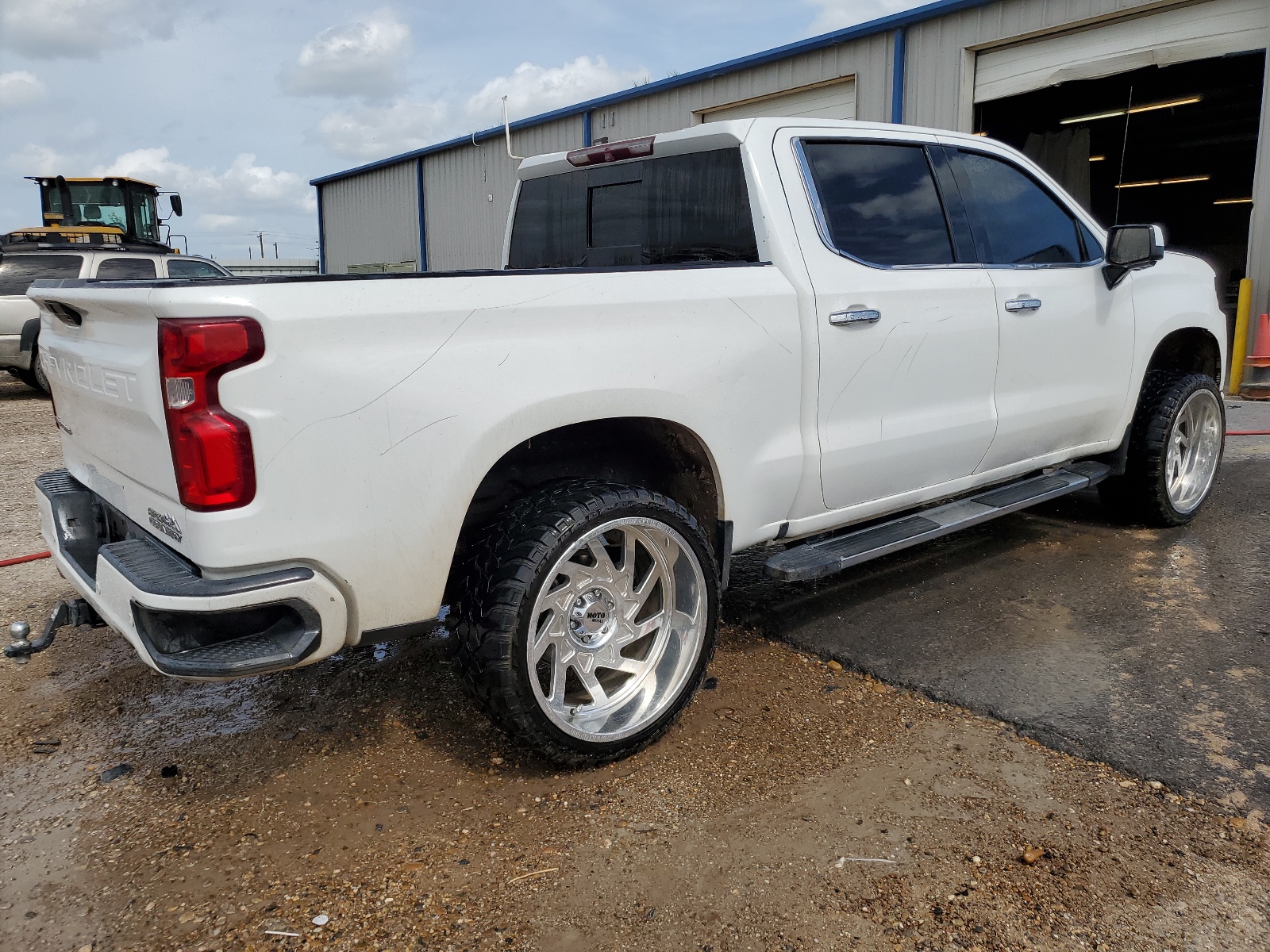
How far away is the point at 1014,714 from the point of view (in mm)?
3086

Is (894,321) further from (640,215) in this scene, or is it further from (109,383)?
(109,383)

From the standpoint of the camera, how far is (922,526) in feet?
12.1

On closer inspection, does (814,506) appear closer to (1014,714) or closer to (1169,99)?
(1014,714)

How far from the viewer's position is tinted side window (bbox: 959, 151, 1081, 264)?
3.96 metres

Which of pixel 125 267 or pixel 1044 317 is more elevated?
pixel 125 267

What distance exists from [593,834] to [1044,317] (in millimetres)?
2858

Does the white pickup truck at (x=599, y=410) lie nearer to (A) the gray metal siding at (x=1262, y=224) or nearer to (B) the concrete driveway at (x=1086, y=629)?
(B) the concrete driveway at (x=1086, y=629)

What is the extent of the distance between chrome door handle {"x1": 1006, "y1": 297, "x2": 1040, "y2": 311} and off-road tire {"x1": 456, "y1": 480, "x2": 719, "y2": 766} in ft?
6.26

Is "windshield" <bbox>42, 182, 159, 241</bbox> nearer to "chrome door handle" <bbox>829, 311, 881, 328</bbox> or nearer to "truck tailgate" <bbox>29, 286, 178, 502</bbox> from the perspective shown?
"truck tailgate" <bbox>29, 286, 178, 502</bbox>

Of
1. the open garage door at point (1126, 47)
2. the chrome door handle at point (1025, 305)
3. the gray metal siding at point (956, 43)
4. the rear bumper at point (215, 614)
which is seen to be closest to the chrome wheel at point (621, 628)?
the rear bumper at point (215, 614)

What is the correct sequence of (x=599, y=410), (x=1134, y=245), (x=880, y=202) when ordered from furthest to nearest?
(x=1134, y=245) → (x=880, y=202) → (x=599, y=410)

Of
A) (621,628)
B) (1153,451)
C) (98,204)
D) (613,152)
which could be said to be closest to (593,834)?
(621,628)

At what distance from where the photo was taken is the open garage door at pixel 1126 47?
29.3 feet

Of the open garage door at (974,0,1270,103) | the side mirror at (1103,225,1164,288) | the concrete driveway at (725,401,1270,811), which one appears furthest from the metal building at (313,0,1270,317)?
the side mirror at (1103,225,1164,288)
